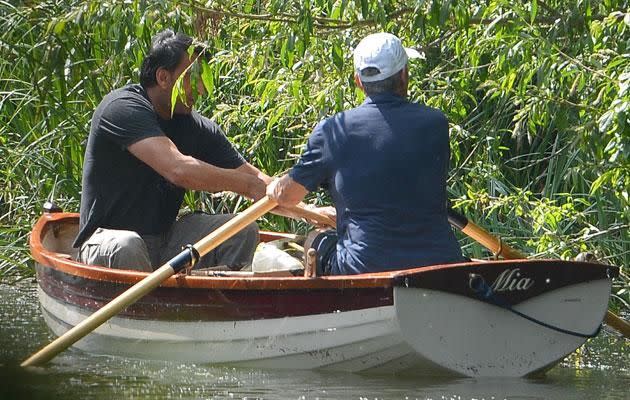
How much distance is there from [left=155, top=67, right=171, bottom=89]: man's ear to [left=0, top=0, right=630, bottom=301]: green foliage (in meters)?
0.22

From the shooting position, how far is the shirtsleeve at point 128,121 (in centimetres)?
768

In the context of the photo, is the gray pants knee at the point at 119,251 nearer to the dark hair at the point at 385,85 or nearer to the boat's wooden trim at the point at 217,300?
the boat's wooden trim at the point at 217,300

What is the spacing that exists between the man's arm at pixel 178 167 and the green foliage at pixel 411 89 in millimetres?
408

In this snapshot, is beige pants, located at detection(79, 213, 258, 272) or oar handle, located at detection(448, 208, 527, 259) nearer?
oar handle, located at detection(448, 208, 527, 259)

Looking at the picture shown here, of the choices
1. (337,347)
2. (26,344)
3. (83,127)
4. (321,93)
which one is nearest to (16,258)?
(83,127)

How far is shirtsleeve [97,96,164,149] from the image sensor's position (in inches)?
303

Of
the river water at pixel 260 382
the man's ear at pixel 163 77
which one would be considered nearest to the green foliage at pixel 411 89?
the man's ear at pixel 163 77

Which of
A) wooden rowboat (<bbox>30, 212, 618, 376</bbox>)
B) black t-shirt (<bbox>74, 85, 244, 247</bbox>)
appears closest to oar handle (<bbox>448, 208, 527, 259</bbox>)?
wooden rowboat (<bbox>30, 212, 618, 376</bbox>)

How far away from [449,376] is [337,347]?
0.48 m

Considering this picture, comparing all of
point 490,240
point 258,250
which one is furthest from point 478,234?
point 258,250

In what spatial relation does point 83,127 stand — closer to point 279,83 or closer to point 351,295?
point 279,83

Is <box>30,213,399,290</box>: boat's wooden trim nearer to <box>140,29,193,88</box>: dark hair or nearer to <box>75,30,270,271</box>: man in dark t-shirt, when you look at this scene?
<box>75,30,270,271</box>: man in dark t-shirt

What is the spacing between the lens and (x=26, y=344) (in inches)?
311

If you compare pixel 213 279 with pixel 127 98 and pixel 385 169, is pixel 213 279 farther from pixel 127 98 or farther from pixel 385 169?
pixel 127 98
